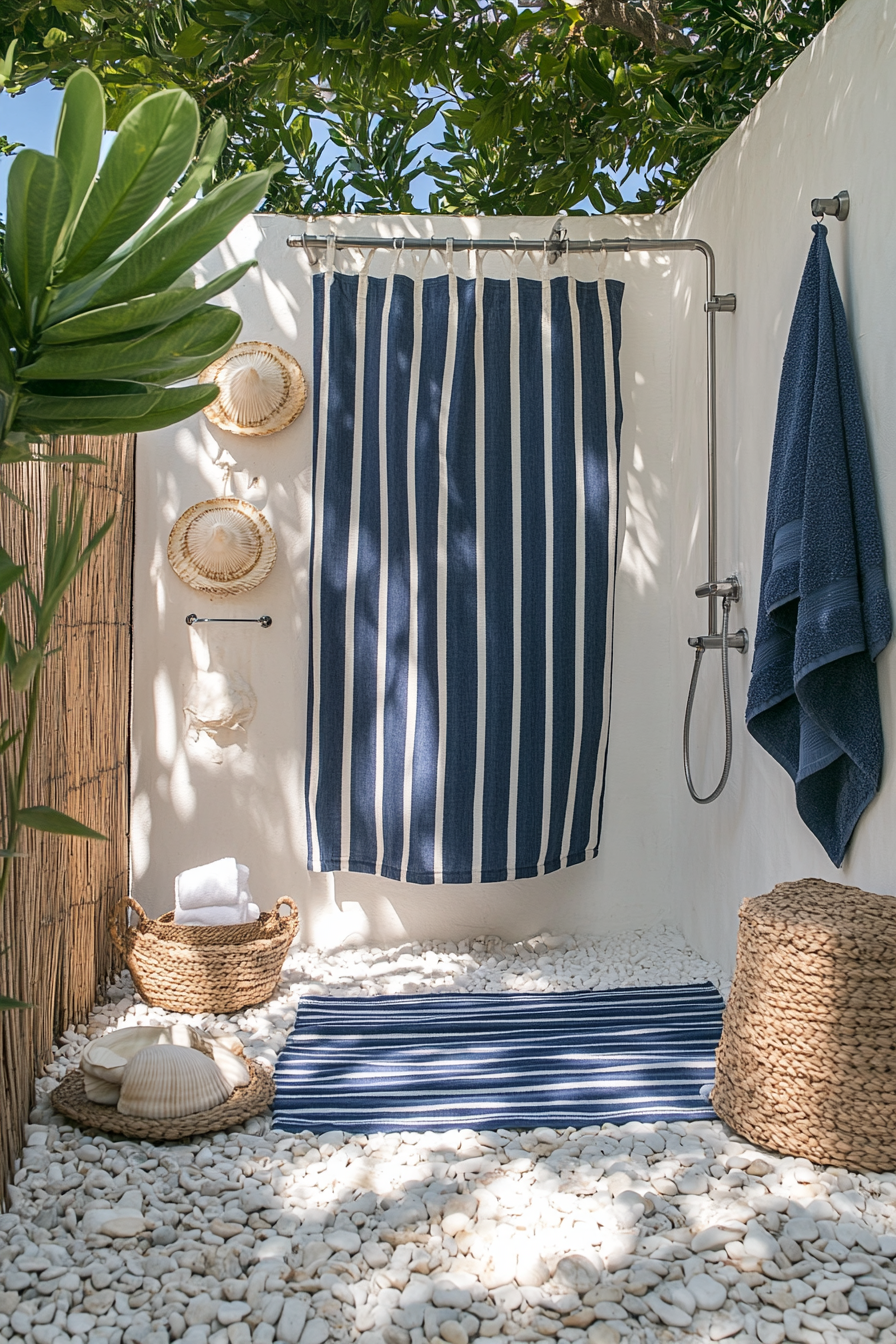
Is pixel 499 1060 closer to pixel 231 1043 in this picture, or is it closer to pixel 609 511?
pixel 231 1043

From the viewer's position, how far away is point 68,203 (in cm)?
112

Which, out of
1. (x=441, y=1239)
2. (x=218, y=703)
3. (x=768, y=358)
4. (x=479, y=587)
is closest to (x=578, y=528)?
(x=479, y=587)

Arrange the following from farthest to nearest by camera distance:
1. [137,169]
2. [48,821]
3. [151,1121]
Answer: [151,1121]
[48,821]
[137,169]

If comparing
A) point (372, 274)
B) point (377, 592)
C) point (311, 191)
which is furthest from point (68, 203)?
point (311, 191)

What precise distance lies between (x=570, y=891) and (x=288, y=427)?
166 cm

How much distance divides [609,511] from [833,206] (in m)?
1.05

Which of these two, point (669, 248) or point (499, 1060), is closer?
point (499, 1060)

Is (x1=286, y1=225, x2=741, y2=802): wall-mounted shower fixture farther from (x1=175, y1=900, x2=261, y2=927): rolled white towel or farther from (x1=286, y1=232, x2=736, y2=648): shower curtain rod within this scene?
(x1=175, y1=900, x2=261, y2=927): rolled white towel

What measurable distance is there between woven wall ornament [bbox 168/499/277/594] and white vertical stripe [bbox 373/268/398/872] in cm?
39

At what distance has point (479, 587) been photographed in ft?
9.72

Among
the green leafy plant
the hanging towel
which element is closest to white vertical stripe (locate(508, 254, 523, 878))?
the hanging towel

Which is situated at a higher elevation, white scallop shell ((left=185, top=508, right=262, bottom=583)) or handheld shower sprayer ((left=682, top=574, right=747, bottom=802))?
white scallop shell ((left=185, top=508, right=262, bottom=583))

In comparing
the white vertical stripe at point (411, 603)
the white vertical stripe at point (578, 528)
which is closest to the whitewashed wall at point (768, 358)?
the white vertical stripe at point (578, 528)

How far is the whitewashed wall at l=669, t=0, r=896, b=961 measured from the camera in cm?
196
